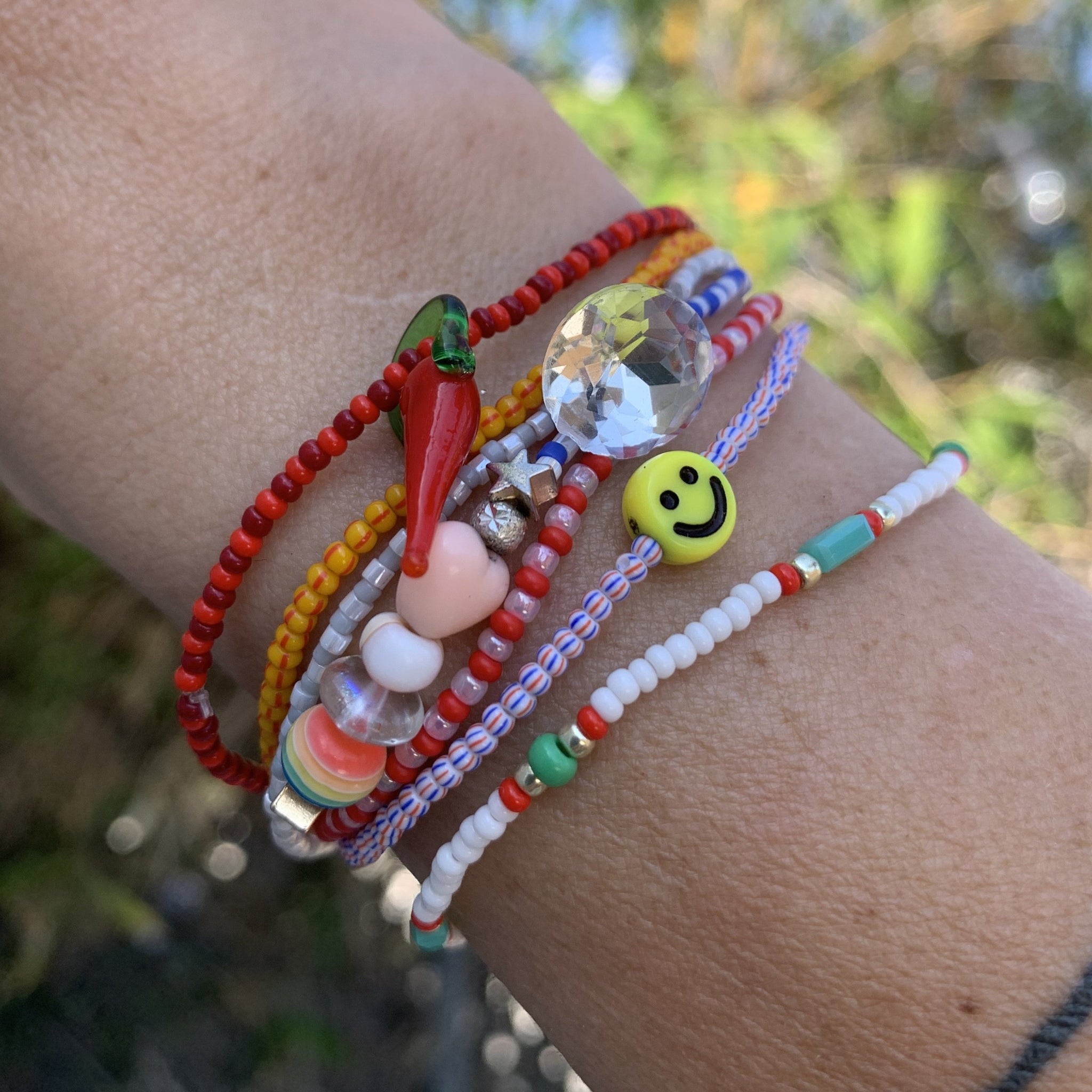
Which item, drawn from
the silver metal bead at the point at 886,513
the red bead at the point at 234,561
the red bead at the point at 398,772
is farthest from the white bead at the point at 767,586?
the red bead at the point at 234,561

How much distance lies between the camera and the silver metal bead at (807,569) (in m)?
0.77

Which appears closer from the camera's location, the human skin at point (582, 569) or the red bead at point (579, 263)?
the human skin at point (582, 569)

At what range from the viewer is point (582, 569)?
80 cm

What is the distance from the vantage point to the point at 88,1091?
4.29 feet

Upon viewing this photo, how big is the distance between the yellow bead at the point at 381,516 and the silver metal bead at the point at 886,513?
1.31 feet

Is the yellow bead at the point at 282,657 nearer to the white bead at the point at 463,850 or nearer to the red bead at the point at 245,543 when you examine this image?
the red bead at the point at 245,543

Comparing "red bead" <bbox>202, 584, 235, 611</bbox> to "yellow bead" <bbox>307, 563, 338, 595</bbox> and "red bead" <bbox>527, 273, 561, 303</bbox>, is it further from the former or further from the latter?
"red bead" <bbox>527, 273, 561, 303</bbox>

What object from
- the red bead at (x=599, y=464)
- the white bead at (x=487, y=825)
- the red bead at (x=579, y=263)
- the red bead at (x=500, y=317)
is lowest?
the white bead at (x=487, y=825)

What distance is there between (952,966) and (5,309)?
966mm

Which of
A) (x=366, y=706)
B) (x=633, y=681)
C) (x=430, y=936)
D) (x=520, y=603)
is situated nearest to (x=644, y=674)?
(x=633, y=681)

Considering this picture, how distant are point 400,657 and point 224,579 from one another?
0.59ft

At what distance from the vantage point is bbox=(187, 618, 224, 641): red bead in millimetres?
804

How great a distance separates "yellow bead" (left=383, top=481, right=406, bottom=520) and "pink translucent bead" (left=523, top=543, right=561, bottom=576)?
106 millimetres

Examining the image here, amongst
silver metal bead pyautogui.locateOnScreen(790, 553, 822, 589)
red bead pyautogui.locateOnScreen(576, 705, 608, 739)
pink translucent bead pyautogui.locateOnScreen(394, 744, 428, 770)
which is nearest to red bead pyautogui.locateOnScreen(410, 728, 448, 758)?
pink translucent bead pyautogui.locateOnScreen(394, 744, 428, 770)
